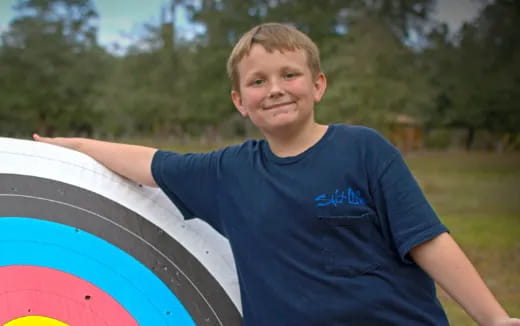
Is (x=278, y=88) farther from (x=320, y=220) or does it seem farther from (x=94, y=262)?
(x=94, y=262)

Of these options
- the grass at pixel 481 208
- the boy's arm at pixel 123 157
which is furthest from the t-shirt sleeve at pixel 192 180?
the grass at pixel 481 208

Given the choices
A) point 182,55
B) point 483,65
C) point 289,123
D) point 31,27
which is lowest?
point 289,123

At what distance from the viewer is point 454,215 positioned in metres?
7.84

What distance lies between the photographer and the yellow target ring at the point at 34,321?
1.74 metres

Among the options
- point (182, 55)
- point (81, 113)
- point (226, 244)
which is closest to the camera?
point (226, 244)

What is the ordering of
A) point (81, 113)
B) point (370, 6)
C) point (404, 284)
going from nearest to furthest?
point (404, 284) < point (370, 6) < point (81, 113)

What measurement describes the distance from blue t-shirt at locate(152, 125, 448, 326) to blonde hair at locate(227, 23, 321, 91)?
0.21 meters

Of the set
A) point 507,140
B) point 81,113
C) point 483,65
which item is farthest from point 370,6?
point 81,113

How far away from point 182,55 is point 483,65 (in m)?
10.4

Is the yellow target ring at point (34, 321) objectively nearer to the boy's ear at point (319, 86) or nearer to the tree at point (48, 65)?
the boy's ear at point (319, 86)

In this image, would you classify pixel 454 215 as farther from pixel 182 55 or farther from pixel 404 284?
pixel 182 55

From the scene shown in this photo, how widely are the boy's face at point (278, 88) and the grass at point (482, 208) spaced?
2186 millimetres

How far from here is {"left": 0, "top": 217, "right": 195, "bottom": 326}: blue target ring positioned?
1.78 m

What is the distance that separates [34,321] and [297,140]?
0.93 meters
